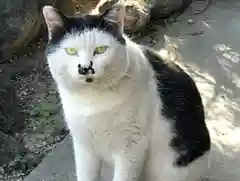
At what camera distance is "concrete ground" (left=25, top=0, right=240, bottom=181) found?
236 cm

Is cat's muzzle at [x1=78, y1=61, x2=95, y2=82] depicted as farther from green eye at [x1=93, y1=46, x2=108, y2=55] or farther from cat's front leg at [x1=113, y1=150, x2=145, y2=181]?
cat's front leg at [x1=113, y1=150, x2=145, y2=181]

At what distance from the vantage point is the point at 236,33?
3.54 m

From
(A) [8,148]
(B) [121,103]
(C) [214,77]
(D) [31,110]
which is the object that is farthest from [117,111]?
(C) [214,77]

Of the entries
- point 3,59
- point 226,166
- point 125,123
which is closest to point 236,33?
point 226,166

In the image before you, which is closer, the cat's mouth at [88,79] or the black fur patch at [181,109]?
the cat's mouth at [88,79]

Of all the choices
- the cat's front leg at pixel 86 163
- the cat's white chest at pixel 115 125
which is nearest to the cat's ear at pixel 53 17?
the cat's white chest at pixel 115 125

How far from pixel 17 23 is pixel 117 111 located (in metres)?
1.64

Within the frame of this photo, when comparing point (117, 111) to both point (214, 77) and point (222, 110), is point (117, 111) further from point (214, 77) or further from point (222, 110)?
point (214, 77)

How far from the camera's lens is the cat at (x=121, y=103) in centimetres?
166

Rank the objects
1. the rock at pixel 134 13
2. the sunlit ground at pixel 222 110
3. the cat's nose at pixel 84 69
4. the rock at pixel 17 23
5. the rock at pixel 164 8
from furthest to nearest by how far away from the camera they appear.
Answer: the rock at pixel 164 8 < the rock at pixel 134 13 < the rock at pixel 17 23 < the sunlit ground at pixel 222 110 < the cat's nose at pixel 84 69

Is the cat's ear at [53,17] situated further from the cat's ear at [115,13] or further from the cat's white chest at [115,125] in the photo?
the cat's white chest at [115,125]

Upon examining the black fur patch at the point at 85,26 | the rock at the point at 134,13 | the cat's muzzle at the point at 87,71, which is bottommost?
the rock at the point at 134,13

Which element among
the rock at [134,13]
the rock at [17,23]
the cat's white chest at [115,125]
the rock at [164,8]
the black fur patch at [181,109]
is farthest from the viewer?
the rock at [164,8]

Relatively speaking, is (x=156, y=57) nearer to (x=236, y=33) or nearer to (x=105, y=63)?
(x=105, y=63)
